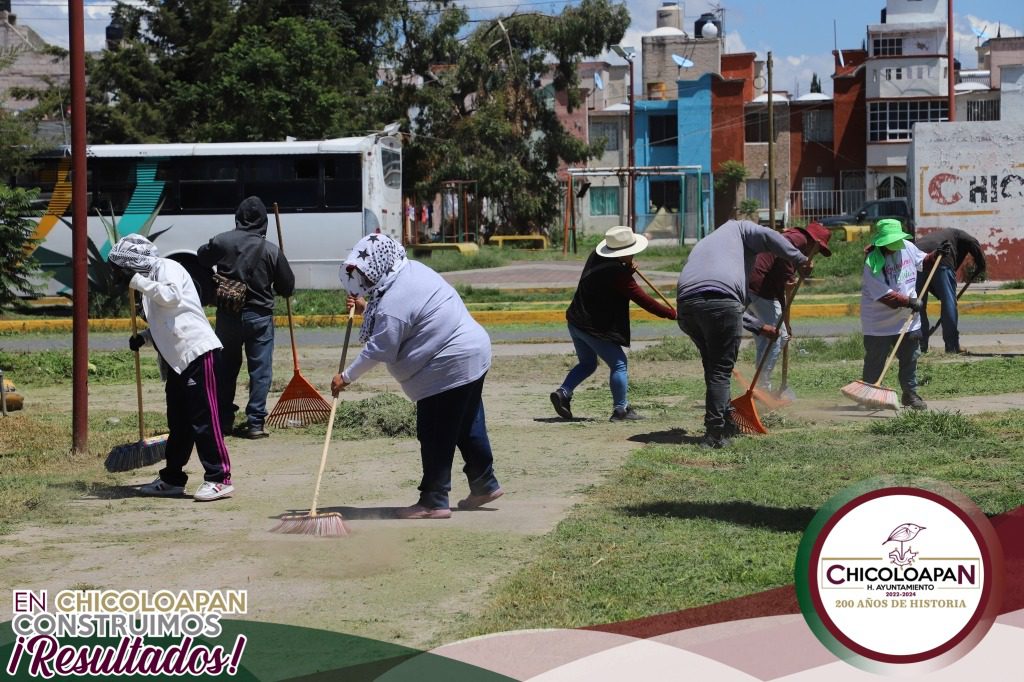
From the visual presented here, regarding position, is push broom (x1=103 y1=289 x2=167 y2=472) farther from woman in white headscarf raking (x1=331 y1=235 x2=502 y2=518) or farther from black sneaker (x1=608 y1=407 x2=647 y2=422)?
black sneaker (x1=608 y1=407 x2=647 y2=422)

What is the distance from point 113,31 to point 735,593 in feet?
185

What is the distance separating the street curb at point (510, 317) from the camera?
20828 mm

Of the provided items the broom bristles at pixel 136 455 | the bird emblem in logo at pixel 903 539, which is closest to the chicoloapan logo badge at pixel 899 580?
the bird emblem in logo at pixel 903 539

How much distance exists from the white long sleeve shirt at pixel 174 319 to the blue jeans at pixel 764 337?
5.22 meters

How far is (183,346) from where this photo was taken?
315 inches

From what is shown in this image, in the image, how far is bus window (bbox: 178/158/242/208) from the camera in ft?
83.7

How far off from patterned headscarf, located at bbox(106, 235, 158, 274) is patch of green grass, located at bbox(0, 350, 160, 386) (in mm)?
6897

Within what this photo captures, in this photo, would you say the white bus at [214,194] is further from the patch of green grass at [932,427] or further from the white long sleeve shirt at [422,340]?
the white long sleeve shirt at [422,340]

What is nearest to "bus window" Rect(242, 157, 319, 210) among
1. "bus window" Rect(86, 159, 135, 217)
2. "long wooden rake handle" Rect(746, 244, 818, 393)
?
"bus window" Rect(86, 159, 135, 217)

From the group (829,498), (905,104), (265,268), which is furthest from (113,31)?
(829,498)

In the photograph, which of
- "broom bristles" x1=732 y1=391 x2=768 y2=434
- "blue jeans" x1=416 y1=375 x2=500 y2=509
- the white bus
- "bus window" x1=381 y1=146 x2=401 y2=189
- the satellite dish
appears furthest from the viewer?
the satellite dish

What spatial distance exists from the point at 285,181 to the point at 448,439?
64.8 feet

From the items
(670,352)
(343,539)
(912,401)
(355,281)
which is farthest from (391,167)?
(343,539)

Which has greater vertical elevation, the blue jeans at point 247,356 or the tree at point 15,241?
the tree at point 15,241
